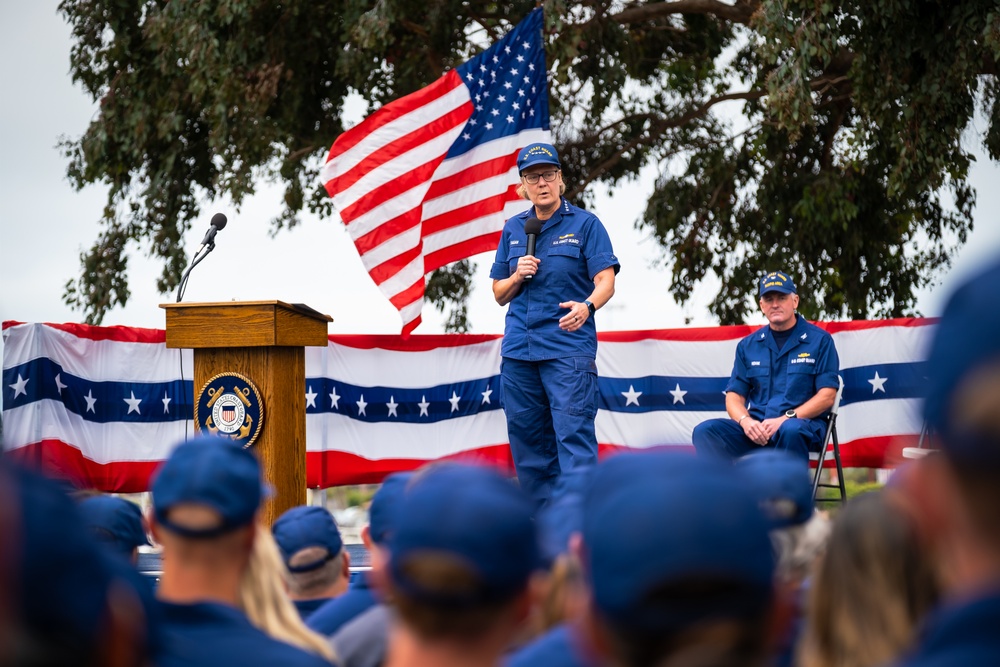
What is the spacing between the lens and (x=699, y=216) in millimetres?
11789

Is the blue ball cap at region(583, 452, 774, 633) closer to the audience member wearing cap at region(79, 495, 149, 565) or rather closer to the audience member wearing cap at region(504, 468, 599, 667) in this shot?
the audience member wearing cap at region(504, 468, 599, 667)

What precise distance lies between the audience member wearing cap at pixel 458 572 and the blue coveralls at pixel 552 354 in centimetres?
443

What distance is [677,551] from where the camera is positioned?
3.71ft

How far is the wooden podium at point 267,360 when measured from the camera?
5.29 meters

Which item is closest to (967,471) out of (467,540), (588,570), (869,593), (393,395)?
(588,570)

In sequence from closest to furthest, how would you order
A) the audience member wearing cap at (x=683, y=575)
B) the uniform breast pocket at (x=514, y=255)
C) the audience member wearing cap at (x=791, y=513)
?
the audience member wearing cap at (x=683, y=575) → the audience member wearing cap at (x=791, y=513) → the uniform breast pocket at (x=514, y=255)

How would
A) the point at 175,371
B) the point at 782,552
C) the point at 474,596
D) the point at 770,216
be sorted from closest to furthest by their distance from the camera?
the point at 474,596
the point at 782,552
the point at 175,371
the point at 770,216

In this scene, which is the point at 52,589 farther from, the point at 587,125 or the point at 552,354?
the point at 587,125

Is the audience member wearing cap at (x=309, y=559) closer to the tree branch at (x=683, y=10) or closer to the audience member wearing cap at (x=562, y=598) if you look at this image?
the audience member wearing cap at (x=562, y=598)

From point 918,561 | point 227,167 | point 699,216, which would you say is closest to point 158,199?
point 227,167

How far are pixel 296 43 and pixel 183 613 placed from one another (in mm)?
9445

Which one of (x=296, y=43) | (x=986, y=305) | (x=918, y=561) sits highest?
(x=296, y=43)

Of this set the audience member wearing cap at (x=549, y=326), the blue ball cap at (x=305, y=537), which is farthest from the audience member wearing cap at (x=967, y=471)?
the audience member wearing cap at (x=549, y=326)

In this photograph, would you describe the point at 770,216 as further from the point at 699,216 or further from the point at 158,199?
the point at 158,199
